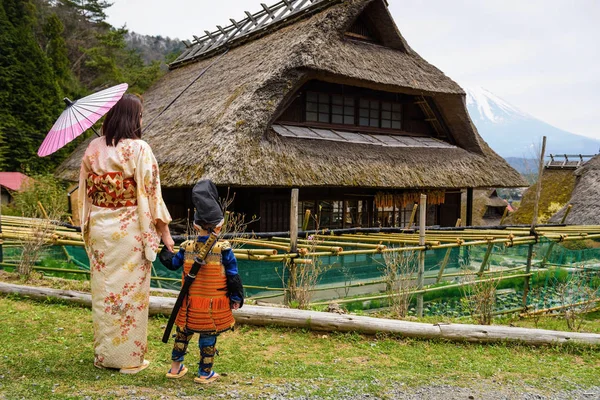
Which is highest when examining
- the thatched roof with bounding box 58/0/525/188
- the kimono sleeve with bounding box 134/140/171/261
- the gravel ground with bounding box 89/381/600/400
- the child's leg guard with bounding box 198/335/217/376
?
the thatched roof with bounding box 58/0/525/188

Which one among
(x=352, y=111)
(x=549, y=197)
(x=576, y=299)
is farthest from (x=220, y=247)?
(x=549, y=197)

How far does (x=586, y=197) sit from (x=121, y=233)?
17087 mm

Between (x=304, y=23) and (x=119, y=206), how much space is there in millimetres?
9071

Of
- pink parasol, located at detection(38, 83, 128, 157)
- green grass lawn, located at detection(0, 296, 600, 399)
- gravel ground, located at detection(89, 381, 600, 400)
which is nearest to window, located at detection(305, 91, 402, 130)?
green grass lawn, located at detection(0, 296, 600, 399)

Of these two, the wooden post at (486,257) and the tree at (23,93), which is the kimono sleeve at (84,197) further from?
the tree at (23,93)

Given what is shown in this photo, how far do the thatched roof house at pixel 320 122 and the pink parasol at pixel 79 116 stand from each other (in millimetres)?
3942

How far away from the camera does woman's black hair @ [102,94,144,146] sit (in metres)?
3.06

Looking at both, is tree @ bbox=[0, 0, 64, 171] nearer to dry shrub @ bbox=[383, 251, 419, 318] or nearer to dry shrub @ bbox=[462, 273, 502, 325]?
dry shrub @ bbox=[383, 251, 419, 318]

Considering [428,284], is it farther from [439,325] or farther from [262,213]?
[262,213]

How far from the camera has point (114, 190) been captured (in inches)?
120

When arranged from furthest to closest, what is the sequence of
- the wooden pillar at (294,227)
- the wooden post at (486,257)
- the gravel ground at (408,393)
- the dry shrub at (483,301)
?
the wooden post at (486,257) < the dry shrub at (483,301) < the wooden pillar at (294,227) < the gravel ground at (408,393)

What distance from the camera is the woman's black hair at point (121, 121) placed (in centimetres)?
306

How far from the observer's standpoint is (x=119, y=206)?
10.0 ft

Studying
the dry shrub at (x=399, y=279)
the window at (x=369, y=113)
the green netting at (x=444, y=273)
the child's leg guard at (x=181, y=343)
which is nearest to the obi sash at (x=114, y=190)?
the child's leg guard at (x=181, y=343)
